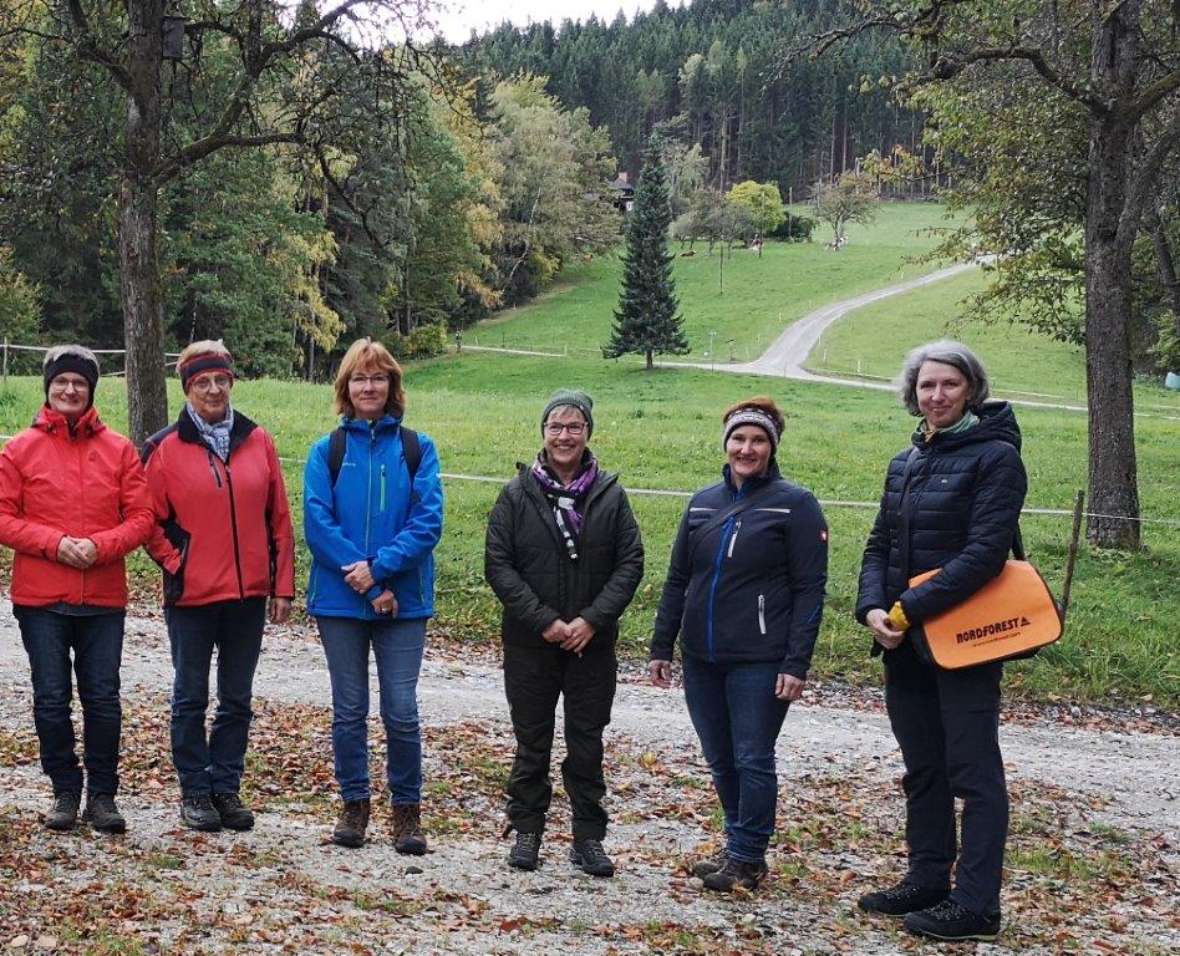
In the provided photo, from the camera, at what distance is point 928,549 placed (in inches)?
199

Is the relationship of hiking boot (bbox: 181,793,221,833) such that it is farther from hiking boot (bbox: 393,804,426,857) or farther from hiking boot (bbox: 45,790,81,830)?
hiking boot (bbox: 393,804,426,857)

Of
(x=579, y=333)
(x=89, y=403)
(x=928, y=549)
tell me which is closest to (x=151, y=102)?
(x=89, y=403)

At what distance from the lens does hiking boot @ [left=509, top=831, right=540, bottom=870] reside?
5.62 metres

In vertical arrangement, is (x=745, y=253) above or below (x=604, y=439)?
above

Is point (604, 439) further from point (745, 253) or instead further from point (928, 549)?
point (745, 253)

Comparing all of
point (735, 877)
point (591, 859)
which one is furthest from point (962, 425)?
point (591, 859)

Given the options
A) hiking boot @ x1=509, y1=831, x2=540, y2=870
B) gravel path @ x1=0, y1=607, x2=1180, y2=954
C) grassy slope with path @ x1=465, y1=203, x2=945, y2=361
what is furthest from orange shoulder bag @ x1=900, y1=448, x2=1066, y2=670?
grassy slope with path @ x1=465, y1=203, x2=945, y2=361

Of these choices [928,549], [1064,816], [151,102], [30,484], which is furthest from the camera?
[151,102]

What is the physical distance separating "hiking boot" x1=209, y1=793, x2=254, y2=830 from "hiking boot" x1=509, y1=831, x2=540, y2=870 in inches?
52.0

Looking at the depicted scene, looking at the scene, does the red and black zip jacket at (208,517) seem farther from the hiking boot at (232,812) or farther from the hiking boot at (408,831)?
the hiking boot at (408,831)

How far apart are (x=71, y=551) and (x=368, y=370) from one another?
1.55 metres

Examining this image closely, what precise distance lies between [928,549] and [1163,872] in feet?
9.15

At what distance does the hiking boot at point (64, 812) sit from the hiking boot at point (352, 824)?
121 centimetres

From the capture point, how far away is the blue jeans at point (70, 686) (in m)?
5.51
